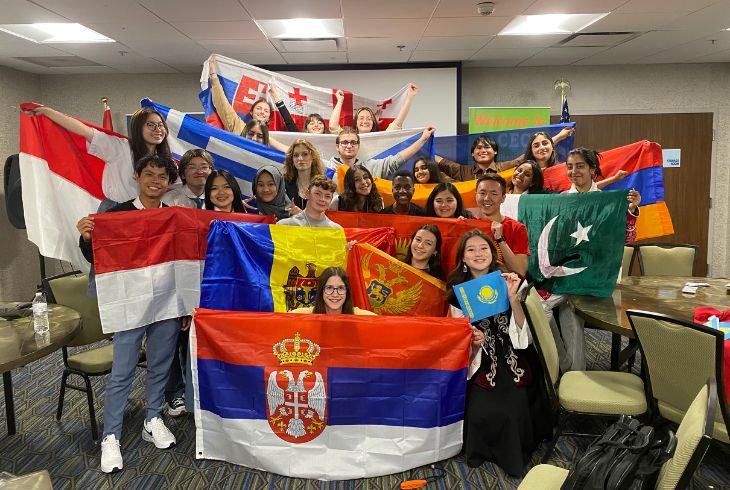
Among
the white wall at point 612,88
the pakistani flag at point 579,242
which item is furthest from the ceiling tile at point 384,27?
the pakistani flag at point 579,242

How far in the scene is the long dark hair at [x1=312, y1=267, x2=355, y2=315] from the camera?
274 cm

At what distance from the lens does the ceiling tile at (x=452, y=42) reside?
602 centimetres

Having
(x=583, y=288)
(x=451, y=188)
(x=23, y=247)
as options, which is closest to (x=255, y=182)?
(x=451, y=188)

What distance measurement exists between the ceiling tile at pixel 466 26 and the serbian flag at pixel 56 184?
144 inches

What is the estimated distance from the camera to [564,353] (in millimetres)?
3336

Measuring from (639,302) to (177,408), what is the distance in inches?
117

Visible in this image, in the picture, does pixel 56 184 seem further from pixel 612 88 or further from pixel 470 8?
pixel 612 88

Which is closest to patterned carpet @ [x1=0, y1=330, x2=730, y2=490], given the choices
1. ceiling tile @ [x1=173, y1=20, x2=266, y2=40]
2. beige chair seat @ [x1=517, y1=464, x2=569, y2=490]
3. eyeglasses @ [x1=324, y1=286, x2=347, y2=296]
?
beige chair seat @ [x1=517, y1=464, x2=569, y2=490]

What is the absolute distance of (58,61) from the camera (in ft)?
22.1

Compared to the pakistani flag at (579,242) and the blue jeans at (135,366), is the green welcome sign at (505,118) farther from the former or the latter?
the blue jeans at (135,366)

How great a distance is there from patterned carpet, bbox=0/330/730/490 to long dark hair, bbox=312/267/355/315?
839mm

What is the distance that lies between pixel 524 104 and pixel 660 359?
241 inches

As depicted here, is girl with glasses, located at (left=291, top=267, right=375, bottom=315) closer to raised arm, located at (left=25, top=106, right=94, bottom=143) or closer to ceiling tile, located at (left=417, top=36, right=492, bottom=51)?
raised arm, located at (left=25, top=106, right=94, bottom=143)

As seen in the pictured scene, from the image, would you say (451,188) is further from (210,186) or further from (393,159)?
(210,186)
